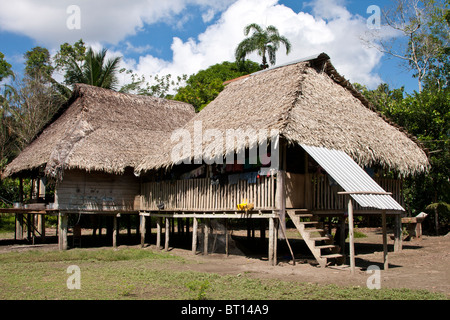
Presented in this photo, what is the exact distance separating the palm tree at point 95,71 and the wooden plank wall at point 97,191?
33.0 ft

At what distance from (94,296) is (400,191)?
36.0 ft

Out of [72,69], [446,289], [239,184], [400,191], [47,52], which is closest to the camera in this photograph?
[446,289]

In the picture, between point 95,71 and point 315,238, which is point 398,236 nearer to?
point 315,238

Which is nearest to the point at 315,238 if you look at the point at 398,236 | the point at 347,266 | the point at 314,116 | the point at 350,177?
the point at 347,266

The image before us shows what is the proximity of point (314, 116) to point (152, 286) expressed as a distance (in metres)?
6.31

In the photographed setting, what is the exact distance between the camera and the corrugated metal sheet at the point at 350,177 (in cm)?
906

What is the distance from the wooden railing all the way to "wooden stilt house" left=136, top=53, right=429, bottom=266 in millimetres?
29

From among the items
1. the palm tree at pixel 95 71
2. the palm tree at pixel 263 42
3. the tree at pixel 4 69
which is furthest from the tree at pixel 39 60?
the palm tree at pixel 263 42

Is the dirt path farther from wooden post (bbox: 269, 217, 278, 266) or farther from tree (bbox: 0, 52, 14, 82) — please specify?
tree (bbox: 0, 52, 14, 82)

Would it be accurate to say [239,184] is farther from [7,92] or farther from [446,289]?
[7,92]

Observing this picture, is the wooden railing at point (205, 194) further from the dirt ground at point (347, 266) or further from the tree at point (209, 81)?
the tree at point (209, 81)

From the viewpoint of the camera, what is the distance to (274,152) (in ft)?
36.3

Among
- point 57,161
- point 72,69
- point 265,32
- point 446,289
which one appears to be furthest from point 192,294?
point 265,32

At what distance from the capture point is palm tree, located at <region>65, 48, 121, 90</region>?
2453cm
